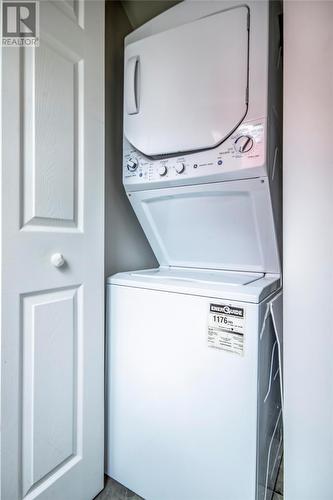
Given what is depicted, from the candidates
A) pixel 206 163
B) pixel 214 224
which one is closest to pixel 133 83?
pixel 206 163

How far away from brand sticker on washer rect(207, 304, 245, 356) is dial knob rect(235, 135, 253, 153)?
0.66 meters

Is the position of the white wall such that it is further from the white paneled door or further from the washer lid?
the white paneled door

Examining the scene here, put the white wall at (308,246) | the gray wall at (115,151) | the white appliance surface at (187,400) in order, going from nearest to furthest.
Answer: the white wall at (308,246), the white appliance surface at (187,400), the gray wall at (115,151)

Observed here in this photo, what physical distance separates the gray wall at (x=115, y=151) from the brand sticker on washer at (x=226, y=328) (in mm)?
782

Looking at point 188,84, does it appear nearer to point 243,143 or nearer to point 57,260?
point 243,143

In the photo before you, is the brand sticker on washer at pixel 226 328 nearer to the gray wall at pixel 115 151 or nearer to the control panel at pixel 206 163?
the control panel at pixel 206 163

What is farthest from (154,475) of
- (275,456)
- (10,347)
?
(10,347)

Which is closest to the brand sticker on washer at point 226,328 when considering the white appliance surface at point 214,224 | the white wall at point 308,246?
the white wall at point 308,246

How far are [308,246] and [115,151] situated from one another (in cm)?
128

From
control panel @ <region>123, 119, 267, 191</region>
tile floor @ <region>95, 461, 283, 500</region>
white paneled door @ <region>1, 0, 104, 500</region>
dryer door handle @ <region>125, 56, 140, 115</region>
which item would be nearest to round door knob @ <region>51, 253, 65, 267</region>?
white paneled door @ <region>1, 0, 104, 500</region>

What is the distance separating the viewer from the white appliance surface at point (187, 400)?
996 millimetres

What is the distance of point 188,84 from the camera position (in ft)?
4.10

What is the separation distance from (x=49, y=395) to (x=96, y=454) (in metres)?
0.48

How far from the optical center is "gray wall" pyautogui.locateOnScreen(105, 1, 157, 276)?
1.62 m
